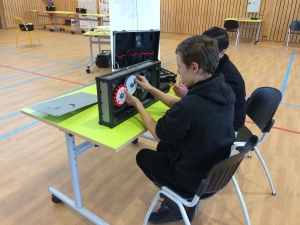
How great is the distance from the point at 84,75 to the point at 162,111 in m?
3.44

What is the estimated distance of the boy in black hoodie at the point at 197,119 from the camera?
3.50 ft

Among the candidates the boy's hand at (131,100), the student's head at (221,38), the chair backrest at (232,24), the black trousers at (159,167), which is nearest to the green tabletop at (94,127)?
the boy's hand at (131,100)

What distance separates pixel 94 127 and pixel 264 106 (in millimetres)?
1164

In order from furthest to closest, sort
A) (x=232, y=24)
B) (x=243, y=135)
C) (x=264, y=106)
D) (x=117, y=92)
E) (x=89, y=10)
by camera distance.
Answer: (x=89, y=10)
(x=232, y=24)
(x=243, y=135)
(x=264, y=106)
(x=117, y=92)

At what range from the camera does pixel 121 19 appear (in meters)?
3.51

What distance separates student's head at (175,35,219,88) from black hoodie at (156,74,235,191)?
56 mm

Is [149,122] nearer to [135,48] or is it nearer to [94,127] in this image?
[94,127]

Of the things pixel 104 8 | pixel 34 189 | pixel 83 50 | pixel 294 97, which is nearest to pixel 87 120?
pixel 34 189

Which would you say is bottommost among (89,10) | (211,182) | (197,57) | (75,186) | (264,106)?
(75,186)

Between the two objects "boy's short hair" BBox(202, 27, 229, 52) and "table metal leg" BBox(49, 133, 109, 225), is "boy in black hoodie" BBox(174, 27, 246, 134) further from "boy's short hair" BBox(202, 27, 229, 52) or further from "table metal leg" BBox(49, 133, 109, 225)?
"table metal leg" BBox(49, 133, 109, 225)

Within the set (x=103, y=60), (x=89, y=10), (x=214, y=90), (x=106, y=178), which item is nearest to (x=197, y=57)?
(x=214, y=90)

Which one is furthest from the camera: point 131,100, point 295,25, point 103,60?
point 295,25

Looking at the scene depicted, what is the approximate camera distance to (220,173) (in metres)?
1.08

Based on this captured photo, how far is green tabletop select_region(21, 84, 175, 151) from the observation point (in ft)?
3.95
